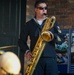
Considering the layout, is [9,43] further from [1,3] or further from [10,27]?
[1,3]

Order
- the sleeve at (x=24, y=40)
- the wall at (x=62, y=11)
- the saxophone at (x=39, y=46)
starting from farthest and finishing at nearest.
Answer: the wall at (x=62, y=11) → the sleeve at (x=24, y=40) → the saxophone at (x=39, y=46)

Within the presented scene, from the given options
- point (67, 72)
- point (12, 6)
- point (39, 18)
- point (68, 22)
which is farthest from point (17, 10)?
point (39, 18)

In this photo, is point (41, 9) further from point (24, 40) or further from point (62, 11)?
point (62, 11)

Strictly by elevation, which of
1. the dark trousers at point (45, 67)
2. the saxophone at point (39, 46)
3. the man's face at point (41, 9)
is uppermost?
the man's face at point (41, 9)

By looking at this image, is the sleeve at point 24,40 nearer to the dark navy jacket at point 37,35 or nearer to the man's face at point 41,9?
the dark navy jacket at point 37,35

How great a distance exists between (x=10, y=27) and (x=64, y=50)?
1.27m

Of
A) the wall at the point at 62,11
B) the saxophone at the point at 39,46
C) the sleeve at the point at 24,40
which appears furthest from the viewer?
the wall at the point at 62,11

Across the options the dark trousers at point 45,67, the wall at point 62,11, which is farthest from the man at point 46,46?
the wall at point 62,11

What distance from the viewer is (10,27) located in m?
6.43

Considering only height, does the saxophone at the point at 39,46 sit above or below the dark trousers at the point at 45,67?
above

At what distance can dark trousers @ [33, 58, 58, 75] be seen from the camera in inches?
168

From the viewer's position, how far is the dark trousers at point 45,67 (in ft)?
14.0

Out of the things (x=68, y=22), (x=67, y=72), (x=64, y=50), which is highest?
(x=68, y=22)

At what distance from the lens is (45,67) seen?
428 centimetres
